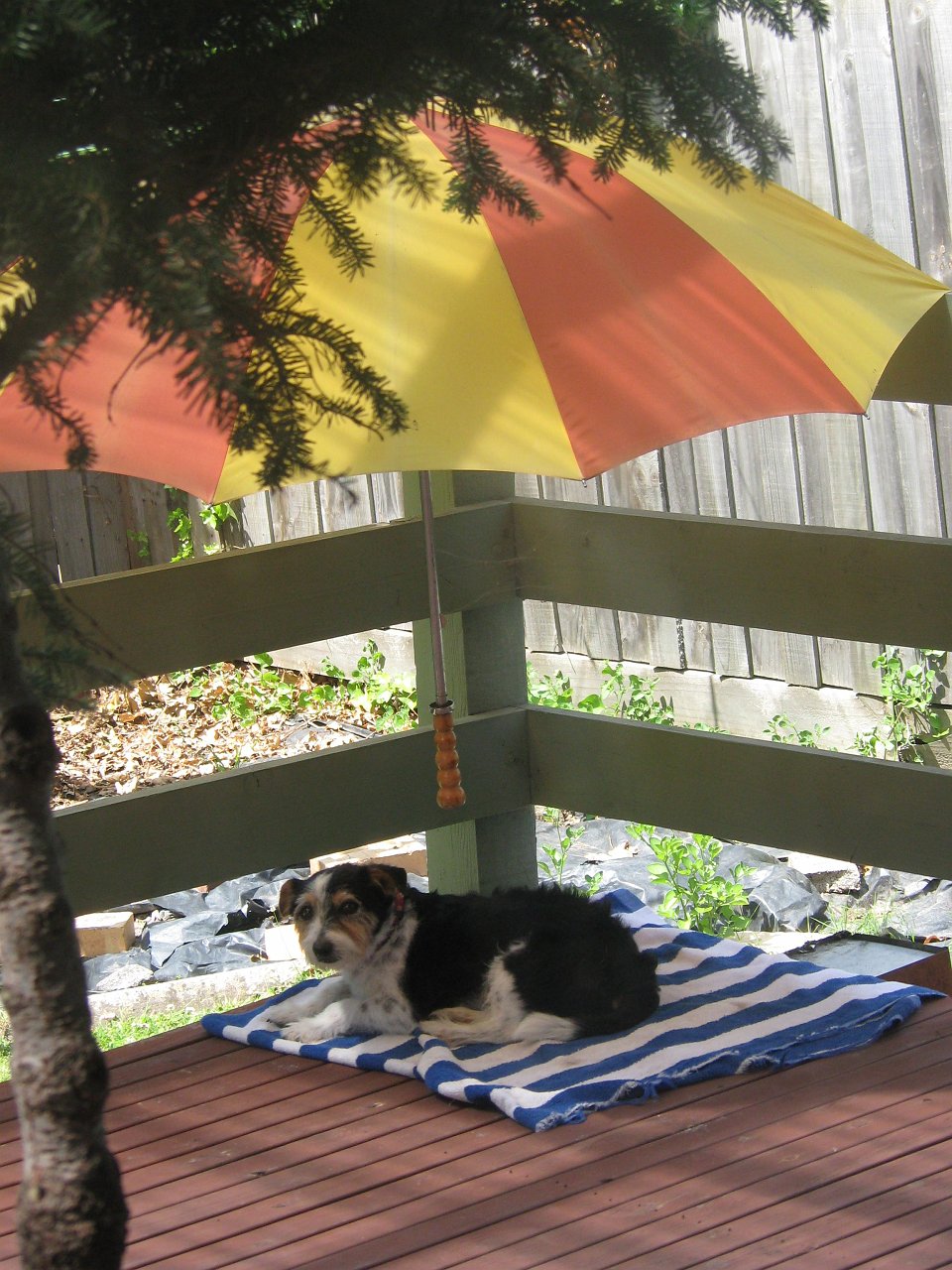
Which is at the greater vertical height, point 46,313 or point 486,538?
point 46,313

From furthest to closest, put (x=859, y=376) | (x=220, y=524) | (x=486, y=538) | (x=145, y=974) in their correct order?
(x=220, y=524) → (x=145, y=974) → (x=486, y=538) → (x=859, y=376)

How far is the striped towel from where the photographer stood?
2951mm

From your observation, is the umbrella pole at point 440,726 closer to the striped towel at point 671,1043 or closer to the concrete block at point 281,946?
the striped towel at point 671,1043

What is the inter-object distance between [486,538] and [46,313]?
264 cm

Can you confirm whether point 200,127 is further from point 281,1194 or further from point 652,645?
point 652,645

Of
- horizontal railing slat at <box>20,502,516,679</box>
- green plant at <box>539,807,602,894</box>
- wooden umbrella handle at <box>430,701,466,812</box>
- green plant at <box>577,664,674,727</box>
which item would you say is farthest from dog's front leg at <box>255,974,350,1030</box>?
green plant at <box>577,664,674,727</box>

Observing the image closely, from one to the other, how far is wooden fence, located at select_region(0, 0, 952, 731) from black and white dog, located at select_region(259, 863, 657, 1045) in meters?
1.45

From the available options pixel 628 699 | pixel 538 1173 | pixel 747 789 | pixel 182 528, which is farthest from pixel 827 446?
pixel 182 528

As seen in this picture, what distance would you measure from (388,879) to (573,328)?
1.25 m

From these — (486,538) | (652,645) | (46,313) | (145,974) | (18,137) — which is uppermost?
(18,137)

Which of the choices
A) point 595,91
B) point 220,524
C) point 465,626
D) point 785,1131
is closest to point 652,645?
point 465,626

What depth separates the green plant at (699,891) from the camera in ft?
15.8

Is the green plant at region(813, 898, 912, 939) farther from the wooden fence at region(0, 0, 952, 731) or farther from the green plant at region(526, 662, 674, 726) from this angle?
the green plant at region(526, 662, 674, 726)

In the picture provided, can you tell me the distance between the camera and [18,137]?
4.28 feet
